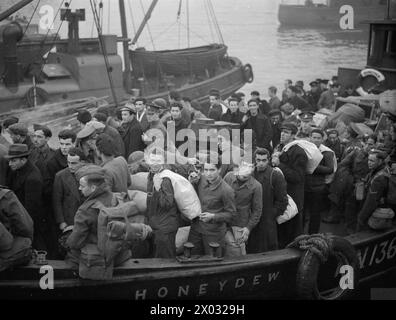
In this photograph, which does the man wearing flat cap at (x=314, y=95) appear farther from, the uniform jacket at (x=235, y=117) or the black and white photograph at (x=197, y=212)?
the uniform jacket at (x=235, y=117)

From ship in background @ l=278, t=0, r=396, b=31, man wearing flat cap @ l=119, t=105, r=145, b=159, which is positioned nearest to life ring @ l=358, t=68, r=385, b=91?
man wearing flat cap @ l=119, t=105, r=145, b=159

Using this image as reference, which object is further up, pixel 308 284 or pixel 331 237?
pixel 331 237

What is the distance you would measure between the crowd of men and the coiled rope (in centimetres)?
41

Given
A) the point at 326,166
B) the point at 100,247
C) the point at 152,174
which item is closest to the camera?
the point at 100,247

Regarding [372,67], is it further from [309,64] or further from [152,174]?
[309,64]

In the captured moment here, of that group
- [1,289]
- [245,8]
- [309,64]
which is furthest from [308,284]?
[245,8]

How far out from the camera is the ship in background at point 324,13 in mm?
51875

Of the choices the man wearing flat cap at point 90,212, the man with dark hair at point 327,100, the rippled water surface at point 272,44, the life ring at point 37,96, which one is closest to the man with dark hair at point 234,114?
the man with dark hair at point 327,100

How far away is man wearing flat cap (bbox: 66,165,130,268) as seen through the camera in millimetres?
5117

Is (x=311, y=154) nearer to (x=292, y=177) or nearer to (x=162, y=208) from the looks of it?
(x=292, y=177)

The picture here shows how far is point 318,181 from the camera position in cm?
729

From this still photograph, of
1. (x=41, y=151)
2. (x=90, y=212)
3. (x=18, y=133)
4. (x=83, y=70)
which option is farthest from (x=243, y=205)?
(x=83, y=70)
